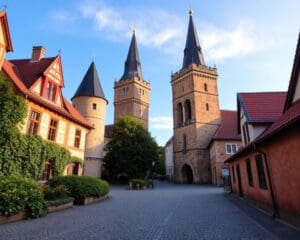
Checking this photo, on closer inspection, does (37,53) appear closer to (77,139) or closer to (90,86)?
(77,139)

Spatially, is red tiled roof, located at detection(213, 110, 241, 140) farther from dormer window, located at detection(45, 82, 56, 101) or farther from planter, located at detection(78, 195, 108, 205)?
dormer window, located at detection(45, 82, 56, 101)

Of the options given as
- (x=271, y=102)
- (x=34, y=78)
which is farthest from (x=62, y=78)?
(x=271, y=102)

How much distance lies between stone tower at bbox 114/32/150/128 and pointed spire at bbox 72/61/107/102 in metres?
21.0

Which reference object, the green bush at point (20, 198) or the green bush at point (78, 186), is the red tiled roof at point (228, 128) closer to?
the green bush at point (78, 186)

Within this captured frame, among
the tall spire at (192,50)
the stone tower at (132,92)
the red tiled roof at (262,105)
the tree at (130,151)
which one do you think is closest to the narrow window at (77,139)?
the red tiled roof at (262,105)

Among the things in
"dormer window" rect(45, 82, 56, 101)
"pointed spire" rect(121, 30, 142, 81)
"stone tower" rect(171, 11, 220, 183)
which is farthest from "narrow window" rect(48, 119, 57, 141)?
"pointed spire" rect(121, 30, 142, 81)

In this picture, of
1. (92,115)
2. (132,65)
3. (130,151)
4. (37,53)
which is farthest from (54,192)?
(132,65)

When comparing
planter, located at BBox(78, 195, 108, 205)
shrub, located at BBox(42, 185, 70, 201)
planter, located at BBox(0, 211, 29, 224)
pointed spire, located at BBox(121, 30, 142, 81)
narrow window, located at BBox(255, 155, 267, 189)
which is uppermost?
pointed spire, located at BBox(121, 30, 142, 81)

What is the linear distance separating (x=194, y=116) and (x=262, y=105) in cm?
2473

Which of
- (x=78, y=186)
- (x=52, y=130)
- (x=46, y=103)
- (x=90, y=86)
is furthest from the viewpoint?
(x=90, y=86)

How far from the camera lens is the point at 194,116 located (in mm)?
38688

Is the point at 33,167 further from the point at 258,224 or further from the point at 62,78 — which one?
the point at 258,224

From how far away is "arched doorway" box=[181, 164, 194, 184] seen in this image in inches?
1532

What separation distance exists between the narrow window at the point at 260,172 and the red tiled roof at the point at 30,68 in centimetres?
1471
